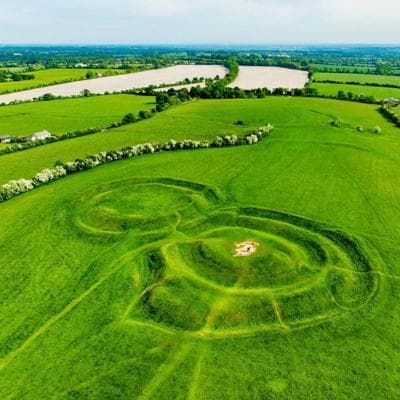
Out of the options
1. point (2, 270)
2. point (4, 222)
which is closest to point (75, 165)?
point (4, 222)

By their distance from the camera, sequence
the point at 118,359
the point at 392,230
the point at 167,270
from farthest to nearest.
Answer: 1. the point at 392,230
2. the point at 167,270
3. the point at 118,359

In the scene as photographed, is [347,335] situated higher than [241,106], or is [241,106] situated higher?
[347,335]

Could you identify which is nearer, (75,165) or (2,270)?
(2,270)

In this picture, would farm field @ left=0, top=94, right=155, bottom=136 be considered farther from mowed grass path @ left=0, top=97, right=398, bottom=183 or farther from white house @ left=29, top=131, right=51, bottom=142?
mowed grass path @ left=0, top=97, right=398, bottom=183

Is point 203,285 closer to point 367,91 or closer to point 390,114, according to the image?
point 390,114

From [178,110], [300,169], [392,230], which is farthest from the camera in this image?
[178,110]

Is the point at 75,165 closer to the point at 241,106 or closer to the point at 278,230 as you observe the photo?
the point at 278,230

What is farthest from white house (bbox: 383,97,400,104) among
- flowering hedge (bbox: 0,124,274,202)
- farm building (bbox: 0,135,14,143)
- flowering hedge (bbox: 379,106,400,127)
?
farm building (bbox: 0,135,14,143)
